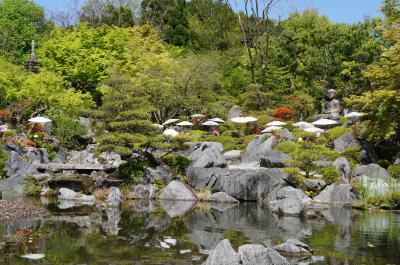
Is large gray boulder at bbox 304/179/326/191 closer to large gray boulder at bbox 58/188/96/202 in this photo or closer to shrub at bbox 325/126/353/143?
large gray boulder at bbox 58/188/96/202

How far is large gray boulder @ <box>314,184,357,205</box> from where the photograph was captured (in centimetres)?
2145

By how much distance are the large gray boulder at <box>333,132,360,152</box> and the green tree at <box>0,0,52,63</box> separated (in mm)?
28984

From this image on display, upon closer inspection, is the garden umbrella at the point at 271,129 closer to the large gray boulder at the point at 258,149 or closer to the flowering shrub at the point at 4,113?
the large gray boulder at the point at 258,149

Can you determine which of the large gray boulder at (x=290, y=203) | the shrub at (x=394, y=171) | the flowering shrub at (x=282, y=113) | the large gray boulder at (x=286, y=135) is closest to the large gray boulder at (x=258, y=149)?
the large gray boulder at (x=286, y=135)

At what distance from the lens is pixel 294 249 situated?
11.6m

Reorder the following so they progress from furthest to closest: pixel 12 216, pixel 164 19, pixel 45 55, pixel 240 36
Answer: pixel 164 19 → pixel 240 36 → pixel 45 55 → pixel 12 216

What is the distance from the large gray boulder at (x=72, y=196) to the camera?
837 inches

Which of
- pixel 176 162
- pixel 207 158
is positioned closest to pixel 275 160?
pixel 207 158

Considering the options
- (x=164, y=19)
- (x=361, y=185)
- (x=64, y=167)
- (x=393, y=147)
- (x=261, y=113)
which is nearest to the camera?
(x=361, y=185)

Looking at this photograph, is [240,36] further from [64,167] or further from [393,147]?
[64,167]

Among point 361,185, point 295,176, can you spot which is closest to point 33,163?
point 295,176

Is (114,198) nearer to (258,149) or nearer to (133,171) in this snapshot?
(133,171)

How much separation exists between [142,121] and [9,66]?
17.7m

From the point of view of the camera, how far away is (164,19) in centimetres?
5981
